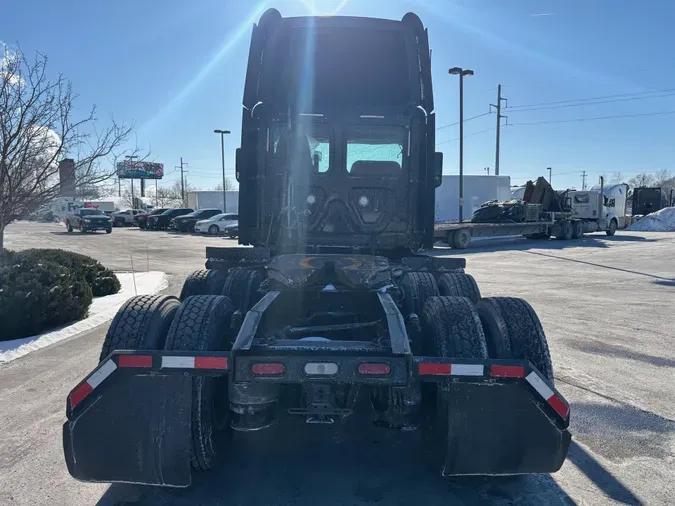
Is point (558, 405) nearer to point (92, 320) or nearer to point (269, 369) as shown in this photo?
point (269, 369)

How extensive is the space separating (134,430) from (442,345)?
193 centimetres

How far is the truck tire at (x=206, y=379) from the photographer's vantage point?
303cm

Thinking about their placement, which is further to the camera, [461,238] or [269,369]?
[461,238]

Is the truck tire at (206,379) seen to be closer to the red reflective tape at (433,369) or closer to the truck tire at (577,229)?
the red reflective tape at (433,369)

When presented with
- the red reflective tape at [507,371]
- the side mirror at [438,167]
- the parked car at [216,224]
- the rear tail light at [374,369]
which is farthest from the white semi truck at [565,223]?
the rear tail light at [374,369]

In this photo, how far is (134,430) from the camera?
2.89 m

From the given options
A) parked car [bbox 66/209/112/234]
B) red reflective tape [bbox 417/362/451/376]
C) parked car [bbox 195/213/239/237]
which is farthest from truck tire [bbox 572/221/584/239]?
parked car [bbox 66/209/112/234]

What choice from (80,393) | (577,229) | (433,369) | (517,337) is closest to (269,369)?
(433,369)

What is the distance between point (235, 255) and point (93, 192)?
5.53 m

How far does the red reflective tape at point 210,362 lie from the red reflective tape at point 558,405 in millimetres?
1881

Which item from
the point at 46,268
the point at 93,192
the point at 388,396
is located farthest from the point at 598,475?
the point at 93,192

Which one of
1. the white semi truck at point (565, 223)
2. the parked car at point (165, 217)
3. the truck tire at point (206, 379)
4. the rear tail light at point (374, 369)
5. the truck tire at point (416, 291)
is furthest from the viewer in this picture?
the parked car at point (165, 217)

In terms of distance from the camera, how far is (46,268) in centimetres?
745

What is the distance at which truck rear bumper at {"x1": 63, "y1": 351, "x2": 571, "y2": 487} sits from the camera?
109 inches
